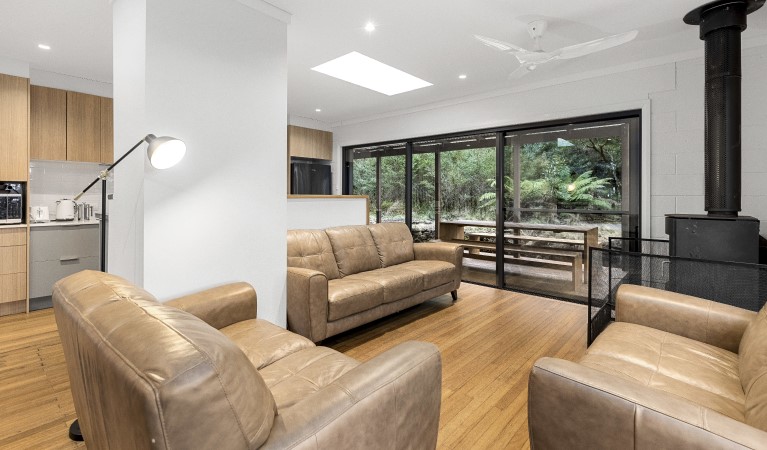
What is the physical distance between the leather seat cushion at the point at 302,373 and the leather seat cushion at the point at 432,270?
207 cm

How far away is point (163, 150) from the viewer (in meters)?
1.84

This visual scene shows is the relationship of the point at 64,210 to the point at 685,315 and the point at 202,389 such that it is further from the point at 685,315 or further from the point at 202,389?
the point at 685,315

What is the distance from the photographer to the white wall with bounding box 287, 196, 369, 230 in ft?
12.4

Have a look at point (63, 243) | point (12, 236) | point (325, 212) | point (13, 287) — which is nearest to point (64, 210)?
point (63, 243)

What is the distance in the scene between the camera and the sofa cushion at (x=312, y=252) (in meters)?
3.38

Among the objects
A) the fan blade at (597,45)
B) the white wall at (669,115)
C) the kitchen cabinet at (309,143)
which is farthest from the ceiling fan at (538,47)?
the kitchen cabinet at (309,143)

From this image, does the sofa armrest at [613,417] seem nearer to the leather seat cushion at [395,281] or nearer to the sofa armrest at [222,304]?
the sofa armrest at [222,304]

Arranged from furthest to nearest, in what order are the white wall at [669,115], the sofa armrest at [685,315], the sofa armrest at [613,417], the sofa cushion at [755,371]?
the white wall at [669,115] < the sofa armrest at [685,315] < the sofa cushion at [755,371] < the sofa armrest at [613,417]

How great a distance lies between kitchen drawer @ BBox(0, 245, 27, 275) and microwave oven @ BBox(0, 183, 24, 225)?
280 mm

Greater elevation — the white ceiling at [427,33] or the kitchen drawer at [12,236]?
the white ceiling at [427,33]

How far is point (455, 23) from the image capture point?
3.09 metres

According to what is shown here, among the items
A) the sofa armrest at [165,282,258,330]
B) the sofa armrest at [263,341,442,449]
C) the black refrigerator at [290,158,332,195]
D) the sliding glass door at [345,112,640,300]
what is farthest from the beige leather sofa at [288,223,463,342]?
the black refrigerator at [290,158,332,195]

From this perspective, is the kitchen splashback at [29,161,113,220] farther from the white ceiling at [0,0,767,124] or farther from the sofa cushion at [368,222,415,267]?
the sofa cushion at [368,222,415,267]

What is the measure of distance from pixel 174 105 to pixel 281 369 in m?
1.67
